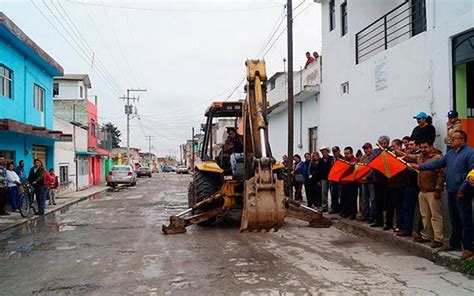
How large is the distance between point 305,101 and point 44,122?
1257 centimetres

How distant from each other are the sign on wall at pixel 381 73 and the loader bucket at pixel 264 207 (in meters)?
6.63

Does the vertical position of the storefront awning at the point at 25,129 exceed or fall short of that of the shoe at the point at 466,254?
it exceeds it

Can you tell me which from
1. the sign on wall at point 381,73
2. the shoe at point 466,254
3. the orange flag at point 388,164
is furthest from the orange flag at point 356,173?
the shoe at point 466,254

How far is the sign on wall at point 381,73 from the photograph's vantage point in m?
12.0

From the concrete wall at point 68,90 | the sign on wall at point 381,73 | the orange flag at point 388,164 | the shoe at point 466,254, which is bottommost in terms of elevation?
the shoe at point 466,254

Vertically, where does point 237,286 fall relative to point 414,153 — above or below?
below

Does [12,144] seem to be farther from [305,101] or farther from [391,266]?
[391,266]

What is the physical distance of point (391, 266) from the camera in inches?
278

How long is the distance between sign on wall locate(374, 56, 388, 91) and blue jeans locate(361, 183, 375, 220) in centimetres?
291

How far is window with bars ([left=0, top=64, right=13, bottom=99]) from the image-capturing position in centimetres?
1705

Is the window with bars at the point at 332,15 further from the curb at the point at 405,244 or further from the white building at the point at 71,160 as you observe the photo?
the white building at the point at 71,160

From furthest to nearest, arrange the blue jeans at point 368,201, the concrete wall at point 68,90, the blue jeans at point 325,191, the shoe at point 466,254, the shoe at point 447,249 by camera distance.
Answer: the concrete wall at point 68,90
the blue jeans at point 325,191
the blue jeans at point 368,201
the shoe at point 447,249
the shoe at point 466,254

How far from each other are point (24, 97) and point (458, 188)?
17.4m

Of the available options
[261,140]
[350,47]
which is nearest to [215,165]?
[261,140]
